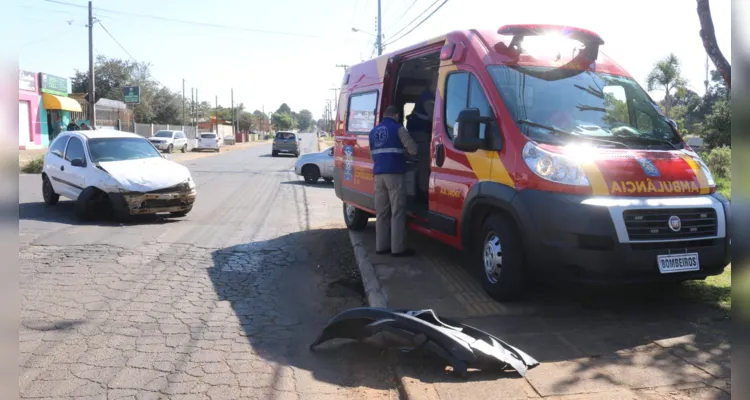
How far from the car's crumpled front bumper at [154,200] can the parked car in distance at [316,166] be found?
919 centimetres

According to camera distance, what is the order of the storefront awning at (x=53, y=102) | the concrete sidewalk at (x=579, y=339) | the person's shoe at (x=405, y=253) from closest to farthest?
the concrete sidewalk at (x=579, y=339) < the person's shoe at (x=405, y=253) < the storefront awning at (x=53, y=102)

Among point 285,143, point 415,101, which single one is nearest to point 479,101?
point 415,101

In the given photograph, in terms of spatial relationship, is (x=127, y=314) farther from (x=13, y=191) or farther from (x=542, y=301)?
(x=13, y=191)

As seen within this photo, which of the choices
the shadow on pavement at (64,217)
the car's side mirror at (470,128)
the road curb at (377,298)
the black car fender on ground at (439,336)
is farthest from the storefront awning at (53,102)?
the black car fender on ground at (439,336)

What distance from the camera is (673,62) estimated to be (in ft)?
114

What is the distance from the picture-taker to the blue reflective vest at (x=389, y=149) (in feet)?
23.3

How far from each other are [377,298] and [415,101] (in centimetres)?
380

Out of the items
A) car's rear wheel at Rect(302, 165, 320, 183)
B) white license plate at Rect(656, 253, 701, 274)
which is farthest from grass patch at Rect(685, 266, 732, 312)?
car's rear wheel at Rect(302, 165, 320, 183)

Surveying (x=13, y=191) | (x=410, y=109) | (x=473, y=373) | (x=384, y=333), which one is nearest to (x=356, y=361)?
(x=384, y=333)

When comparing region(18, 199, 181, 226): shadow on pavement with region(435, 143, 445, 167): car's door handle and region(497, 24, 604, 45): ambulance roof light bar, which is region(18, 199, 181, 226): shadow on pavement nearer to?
region(435, 143, 445, 167): car's door handle

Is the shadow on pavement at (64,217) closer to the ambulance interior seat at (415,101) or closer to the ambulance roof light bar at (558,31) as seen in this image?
the ambulance interior seat at (415,101)

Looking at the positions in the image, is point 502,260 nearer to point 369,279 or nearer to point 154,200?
point 369,279

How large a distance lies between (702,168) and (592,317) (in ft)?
5.34

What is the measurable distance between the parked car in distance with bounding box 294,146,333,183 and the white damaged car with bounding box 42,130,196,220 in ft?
27.6
